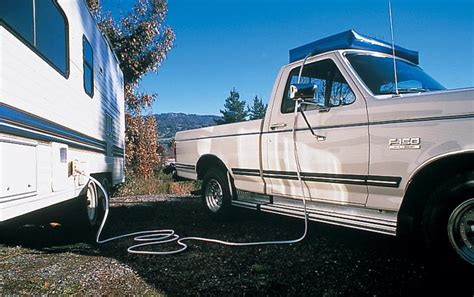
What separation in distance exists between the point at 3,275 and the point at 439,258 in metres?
3.90

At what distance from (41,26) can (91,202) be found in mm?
2896

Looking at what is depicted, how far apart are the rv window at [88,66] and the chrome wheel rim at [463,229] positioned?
15.2 ft

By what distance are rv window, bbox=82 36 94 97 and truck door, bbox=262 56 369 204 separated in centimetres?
265

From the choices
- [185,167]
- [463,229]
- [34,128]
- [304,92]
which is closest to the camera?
[463,229]

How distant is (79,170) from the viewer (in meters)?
4.44

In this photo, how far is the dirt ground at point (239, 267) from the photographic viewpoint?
2939 mm

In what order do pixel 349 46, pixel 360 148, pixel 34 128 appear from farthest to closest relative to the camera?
pixel 349 46
pixel 360 148
pixel 34 128

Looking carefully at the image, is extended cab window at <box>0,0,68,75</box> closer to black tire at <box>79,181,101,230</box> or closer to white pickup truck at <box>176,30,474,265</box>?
black tire at <box>79,181,101,230</box>

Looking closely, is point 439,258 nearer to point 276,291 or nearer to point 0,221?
point 276,291

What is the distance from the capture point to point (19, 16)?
9.70ft

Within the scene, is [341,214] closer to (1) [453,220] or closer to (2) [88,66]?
(1) [453,220]

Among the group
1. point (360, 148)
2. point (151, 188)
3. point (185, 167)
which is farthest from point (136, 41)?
point (360, 148)

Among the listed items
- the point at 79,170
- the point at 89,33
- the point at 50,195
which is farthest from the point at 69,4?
the point at 50,195

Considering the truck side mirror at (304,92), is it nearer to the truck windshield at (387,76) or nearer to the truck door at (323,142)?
the truck door at (323,142)
